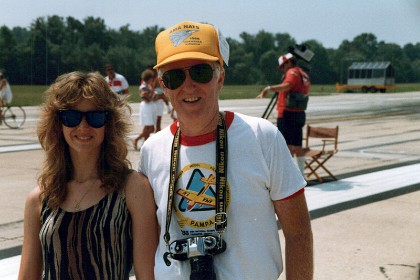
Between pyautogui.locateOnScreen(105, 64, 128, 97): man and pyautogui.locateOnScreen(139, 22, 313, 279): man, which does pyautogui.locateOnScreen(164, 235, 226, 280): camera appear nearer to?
pyautogui.locateOnScreen(139, 22, 313, 279): man

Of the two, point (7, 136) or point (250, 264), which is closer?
point (250, 264)

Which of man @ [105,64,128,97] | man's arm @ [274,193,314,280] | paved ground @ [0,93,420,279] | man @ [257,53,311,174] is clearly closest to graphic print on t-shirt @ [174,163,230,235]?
man's arm @ [274,193,314,280]

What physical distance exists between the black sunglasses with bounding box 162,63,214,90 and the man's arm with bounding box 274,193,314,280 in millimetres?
504

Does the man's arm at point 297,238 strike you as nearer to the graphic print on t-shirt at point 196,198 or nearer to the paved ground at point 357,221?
the graphic print on t-shirt at point 196,198

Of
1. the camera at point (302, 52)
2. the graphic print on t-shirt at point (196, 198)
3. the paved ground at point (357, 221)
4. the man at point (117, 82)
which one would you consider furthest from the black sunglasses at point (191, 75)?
the man at point (117, 82)

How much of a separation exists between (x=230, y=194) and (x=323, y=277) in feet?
10.5

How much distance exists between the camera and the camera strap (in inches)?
87.6

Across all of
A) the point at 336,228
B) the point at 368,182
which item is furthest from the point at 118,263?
the point at 368,182

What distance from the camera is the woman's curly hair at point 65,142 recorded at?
2650 mm

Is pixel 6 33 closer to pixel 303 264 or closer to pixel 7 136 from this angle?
pixel 7 136

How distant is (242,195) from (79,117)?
798 mm

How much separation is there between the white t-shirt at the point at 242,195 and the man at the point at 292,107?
22.7ft

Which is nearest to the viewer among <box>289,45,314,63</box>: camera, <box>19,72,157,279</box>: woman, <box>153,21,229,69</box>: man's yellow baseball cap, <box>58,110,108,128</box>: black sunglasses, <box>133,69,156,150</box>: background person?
<box>153,21,229,69</box>: man's yellow baseball cap

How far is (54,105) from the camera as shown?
2.68 m
